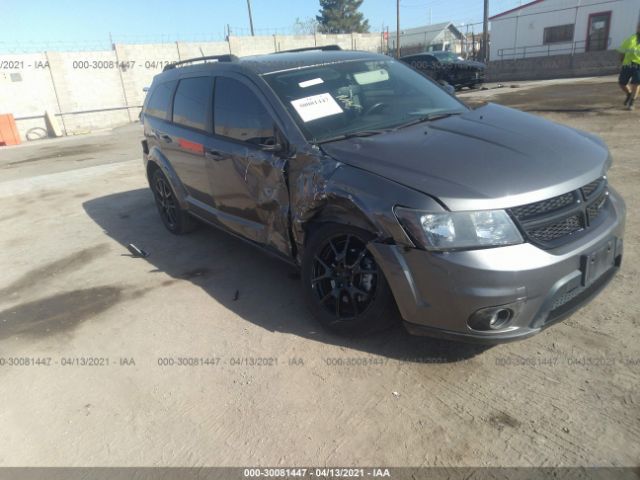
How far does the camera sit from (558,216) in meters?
2.41

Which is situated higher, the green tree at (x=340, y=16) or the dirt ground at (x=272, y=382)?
the green tree at (x=340, y=16)

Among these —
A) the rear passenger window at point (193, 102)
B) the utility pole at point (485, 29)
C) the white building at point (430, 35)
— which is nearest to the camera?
the rear passenger window at point (193, 102)

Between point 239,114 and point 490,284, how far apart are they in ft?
7.58

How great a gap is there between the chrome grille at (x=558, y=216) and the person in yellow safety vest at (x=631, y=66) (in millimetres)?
9036

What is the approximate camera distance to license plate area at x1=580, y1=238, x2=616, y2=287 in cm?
245

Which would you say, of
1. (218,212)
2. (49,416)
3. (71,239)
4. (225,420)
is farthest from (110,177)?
(225,420)

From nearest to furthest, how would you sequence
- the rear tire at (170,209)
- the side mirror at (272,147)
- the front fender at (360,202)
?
the front fender at (360,202)
the side mirror at (272,147)
the rear tire at (170,209)

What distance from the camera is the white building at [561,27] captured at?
88.2 ft

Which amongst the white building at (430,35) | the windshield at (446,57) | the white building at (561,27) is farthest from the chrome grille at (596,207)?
the white building at (430,35)

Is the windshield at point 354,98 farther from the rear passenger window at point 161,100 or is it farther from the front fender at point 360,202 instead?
the rear passenger window at point 161,100

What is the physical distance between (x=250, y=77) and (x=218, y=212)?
123 centimetres

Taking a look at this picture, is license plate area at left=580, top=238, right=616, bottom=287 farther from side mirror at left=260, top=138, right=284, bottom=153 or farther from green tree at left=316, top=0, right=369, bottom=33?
green tree at left=316, top=0, right=369, bottom=33

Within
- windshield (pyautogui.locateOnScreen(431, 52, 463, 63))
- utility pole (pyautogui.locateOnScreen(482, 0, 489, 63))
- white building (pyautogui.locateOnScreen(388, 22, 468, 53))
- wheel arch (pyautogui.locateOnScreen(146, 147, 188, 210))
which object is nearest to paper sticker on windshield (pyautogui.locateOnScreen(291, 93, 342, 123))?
wheel arch (pyautogui.locateOnScreen(146, 147, 188, 210))

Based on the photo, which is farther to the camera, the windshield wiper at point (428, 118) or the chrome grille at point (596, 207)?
the windshield wiper at point (428, 118)
